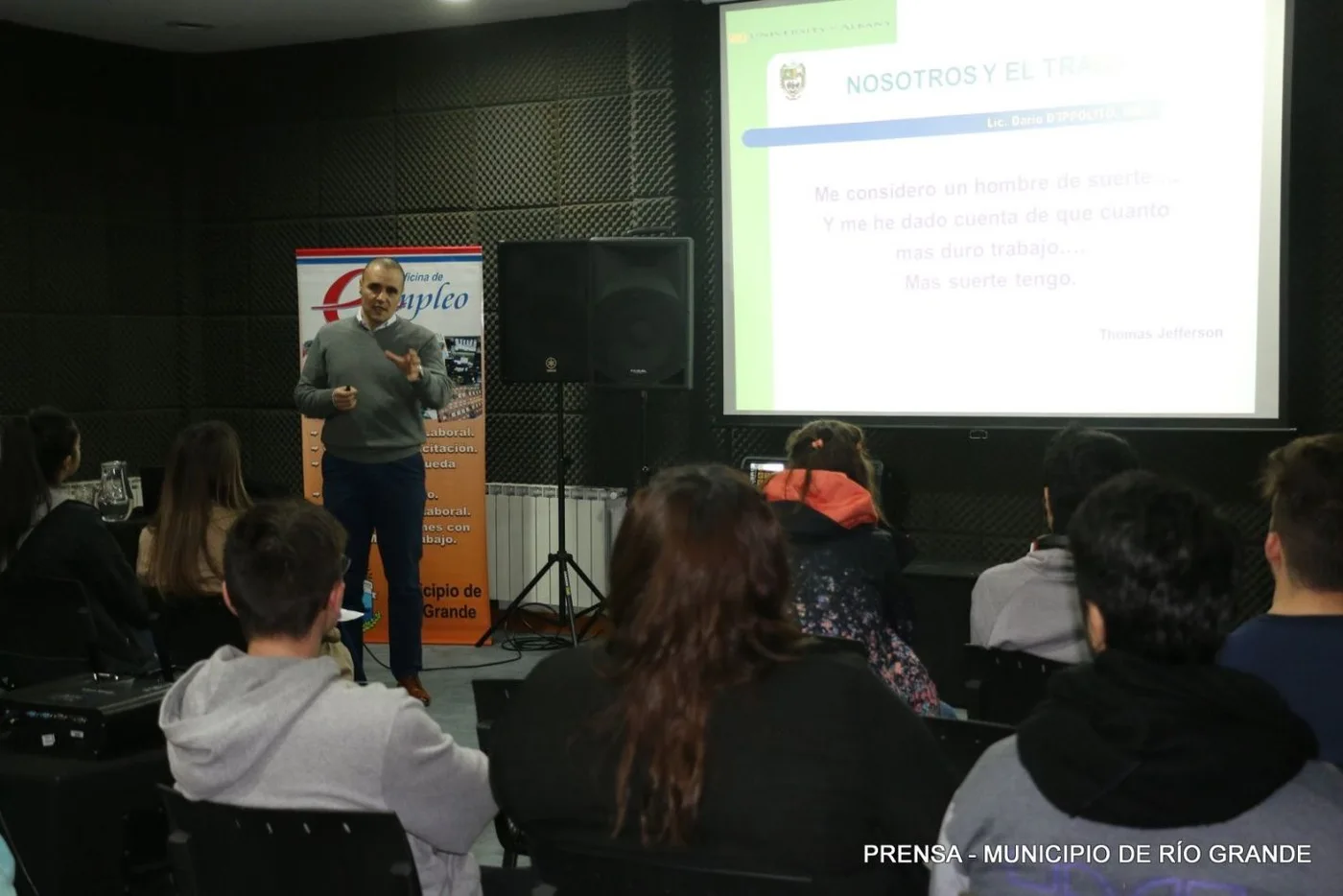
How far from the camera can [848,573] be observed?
2475mm

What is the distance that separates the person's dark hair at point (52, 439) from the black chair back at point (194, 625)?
0.60 metres

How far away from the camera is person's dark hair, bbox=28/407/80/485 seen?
128 inches

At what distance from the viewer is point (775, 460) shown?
199 inches

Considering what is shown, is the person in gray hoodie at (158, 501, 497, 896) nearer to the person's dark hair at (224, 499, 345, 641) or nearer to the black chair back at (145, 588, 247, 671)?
the person's dark hair at (224, 499, 345, 641)

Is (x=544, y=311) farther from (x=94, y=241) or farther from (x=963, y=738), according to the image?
(x=963, y=738)

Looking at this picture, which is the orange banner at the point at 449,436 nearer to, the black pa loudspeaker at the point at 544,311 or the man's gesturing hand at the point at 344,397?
the black pa loudspeaker at the point at 544,311

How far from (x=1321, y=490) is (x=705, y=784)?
3.40ft

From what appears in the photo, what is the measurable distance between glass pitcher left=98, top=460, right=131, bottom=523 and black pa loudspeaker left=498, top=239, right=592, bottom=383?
1647mm

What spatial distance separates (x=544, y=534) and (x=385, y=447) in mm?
1268

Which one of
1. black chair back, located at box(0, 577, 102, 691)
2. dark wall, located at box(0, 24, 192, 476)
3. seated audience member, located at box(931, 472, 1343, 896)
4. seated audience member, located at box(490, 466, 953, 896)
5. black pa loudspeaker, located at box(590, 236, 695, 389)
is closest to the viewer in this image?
seated audience member, located at box(931, 472, 1343, 896)

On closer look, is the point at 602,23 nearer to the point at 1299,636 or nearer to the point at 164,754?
the point at 164,754

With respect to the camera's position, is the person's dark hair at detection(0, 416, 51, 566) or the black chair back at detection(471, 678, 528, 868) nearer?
the black chair back at detection(471, 678, 528, 868)

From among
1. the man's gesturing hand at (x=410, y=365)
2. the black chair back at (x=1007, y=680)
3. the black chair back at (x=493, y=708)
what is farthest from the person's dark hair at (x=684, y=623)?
the man's gesturing hand at (x=410, y=365)

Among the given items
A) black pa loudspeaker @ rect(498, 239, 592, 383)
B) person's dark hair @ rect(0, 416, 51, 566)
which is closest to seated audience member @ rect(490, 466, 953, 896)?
person's dark hair @ rect(0, 416, 51, 566)
